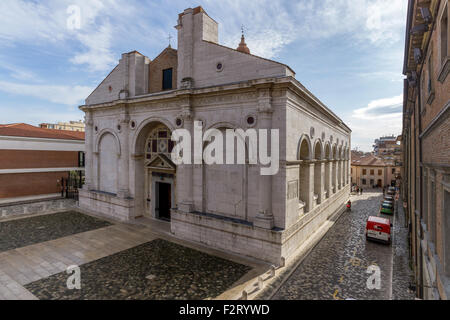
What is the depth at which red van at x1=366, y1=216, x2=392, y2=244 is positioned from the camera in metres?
13.5

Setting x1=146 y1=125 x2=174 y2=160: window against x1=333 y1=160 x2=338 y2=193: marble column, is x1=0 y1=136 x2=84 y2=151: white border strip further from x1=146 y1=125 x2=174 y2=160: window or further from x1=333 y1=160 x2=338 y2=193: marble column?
x1=333 y1=160 x2=338 y2=193: marble column

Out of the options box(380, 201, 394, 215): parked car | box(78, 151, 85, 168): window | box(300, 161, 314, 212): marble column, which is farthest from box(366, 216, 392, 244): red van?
box(78, 151, 85, 168): window

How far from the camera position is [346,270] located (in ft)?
34.3

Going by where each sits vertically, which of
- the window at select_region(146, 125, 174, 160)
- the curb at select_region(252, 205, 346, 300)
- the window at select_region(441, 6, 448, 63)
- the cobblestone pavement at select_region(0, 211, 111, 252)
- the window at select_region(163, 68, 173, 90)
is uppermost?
the window at select_region(163, 68, 173, 90)

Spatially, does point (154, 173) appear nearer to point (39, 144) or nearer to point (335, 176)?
point (335, 176)

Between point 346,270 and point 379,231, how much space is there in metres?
4.83

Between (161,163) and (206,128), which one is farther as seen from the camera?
(161,163)

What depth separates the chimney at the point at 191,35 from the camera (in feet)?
44.2

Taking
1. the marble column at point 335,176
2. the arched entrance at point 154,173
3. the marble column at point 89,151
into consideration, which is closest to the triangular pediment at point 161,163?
the arched entrance at point 154,173

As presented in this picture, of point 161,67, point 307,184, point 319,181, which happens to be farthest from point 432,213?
point 161,67

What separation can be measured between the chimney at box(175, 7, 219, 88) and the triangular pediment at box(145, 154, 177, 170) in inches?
196

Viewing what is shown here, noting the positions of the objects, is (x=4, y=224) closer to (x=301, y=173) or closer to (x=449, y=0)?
(x=301, y=173)

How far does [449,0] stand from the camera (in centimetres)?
467

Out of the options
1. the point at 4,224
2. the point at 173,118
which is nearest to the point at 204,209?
the point at 173,118
